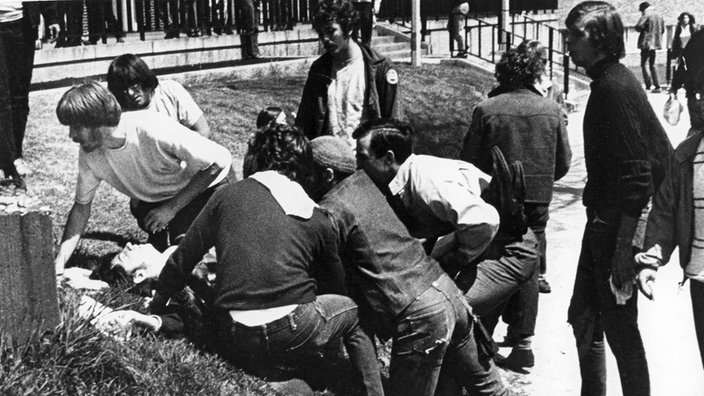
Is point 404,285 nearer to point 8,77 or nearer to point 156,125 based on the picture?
point 156,125

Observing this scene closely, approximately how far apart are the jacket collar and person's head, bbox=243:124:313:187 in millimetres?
1612

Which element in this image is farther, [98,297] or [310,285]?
[98,297]

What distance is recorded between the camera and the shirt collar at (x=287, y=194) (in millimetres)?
4355

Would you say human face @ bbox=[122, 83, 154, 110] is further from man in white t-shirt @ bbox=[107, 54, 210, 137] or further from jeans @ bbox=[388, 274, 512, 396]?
jeans @ bbox=[388, 274, 512, 396]

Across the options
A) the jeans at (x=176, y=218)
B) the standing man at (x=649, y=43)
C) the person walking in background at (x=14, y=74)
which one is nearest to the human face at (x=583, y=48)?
the jeans at (x=176, y=218)

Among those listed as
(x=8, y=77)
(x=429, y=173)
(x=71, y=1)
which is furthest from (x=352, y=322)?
(x=71, y=1)

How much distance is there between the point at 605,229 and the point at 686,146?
0.49m

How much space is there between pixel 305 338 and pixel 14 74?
431 centimetres

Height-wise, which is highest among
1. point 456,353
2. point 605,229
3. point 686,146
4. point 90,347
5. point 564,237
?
point 686,146

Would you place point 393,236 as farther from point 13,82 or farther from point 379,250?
point 13,82

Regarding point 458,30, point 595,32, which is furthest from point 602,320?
point 458,30

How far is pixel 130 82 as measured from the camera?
225 inches

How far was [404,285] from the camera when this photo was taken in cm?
451

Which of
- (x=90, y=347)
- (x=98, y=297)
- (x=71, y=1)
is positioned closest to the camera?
(x=90, y=347)
